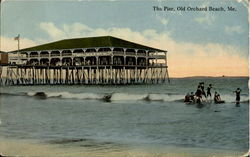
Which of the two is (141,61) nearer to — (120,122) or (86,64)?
(86,64)

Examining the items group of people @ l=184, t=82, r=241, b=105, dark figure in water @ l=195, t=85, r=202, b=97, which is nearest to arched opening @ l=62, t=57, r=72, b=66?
group of people @ l=184, t=82, r=241, b=105

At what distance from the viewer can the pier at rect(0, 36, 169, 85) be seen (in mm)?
4035

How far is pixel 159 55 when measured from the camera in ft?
12.8

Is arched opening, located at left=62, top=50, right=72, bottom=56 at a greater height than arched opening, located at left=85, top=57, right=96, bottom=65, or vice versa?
arched opening, located at left=62, top=50, right=72, bottom=56

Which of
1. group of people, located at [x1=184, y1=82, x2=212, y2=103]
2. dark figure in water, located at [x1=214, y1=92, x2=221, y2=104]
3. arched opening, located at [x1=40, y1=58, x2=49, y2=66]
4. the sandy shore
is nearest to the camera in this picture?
Result: the sandy shore

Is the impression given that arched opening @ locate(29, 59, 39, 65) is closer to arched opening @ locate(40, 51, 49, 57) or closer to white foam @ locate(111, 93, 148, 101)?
arched opening @ locate(40, 51, 49, 57)

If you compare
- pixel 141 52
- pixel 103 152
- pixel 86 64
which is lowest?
pixel 103 152

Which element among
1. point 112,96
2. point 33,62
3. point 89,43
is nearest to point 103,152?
point 112,96

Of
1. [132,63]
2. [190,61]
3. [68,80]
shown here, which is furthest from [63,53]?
[190,61]

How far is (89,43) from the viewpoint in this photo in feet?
13.5

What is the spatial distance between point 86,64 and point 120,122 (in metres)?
0.85

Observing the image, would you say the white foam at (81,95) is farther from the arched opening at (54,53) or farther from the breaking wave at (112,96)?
the arched opening at (54,53)

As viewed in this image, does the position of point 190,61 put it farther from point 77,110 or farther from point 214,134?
point 77,110

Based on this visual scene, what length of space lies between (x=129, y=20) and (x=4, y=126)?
1.47 m
